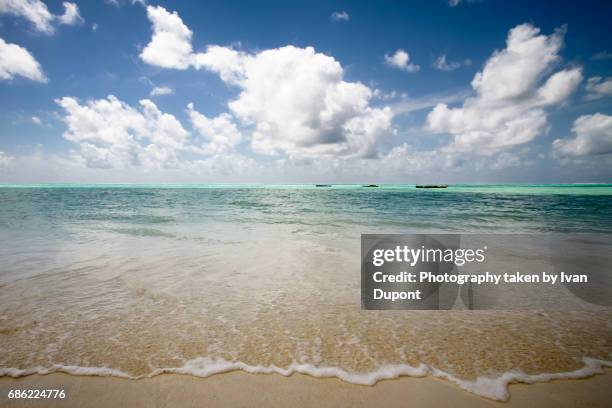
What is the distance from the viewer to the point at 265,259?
802cm

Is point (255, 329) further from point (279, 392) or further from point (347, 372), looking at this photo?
point (347, 372)

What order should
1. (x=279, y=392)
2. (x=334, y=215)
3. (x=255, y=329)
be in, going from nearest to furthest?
(x=279, y=392)
(x=255, y=329)
(x=334, y=215)

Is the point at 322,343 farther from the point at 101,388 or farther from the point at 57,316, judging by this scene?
the point at 57,316

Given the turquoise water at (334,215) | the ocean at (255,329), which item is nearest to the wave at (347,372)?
the ocean at (255,329)

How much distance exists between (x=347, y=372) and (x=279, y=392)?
82cm

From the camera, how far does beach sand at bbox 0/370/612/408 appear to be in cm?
275

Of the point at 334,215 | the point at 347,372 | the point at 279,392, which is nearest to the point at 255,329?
the point at 279,392

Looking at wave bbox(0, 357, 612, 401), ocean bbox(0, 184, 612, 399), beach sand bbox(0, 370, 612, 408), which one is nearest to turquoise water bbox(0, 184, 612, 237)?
ocean bbox(0, 184, 612, 399)

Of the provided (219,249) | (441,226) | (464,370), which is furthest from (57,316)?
(441,226)

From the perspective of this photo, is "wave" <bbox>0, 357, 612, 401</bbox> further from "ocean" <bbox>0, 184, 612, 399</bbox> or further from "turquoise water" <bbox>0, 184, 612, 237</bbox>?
"turquoise water" <bbox>0, 184, 612, 237</bbox>

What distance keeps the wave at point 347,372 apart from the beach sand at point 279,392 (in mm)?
63

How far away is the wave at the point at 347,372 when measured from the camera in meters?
3.03

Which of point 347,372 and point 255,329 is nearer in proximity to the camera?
point 347,372

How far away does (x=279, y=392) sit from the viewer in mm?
2898
